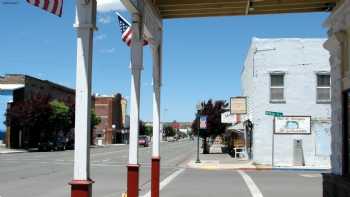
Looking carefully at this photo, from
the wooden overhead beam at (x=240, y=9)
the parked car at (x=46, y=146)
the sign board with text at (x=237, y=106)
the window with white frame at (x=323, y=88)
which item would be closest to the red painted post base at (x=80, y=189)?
the wooden overhead beam at (x=240, y=9)

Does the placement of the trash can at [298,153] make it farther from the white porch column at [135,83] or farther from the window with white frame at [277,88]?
the white porch column at [135,83]

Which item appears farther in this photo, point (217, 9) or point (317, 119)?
point (317, 119)

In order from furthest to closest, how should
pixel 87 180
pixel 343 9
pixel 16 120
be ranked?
pixel 16 120 < pixel 343 9 < pixel 87 180

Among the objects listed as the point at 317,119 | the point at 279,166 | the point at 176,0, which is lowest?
the point at 279,166

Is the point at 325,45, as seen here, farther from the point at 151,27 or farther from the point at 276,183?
the point at 276,183

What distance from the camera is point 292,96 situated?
3341 cm

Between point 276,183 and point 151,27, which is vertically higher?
point 151,27

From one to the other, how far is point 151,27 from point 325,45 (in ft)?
11.1

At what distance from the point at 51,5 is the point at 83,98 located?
4.18 feet

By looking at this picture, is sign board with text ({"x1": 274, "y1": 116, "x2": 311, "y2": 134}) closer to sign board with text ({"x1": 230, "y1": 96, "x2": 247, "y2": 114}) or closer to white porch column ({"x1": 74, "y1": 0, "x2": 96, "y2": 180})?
sign board with text ({"x1": 230, "y1": 96, "x2": 247, "y2": 114})

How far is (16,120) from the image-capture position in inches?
2562

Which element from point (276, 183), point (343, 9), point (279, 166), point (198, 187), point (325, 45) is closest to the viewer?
point (343, 9)

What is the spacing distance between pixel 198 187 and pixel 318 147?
14827 mm

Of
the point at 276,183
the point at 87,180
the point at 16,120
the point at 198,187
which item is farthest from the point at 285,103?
the point at 16,120
